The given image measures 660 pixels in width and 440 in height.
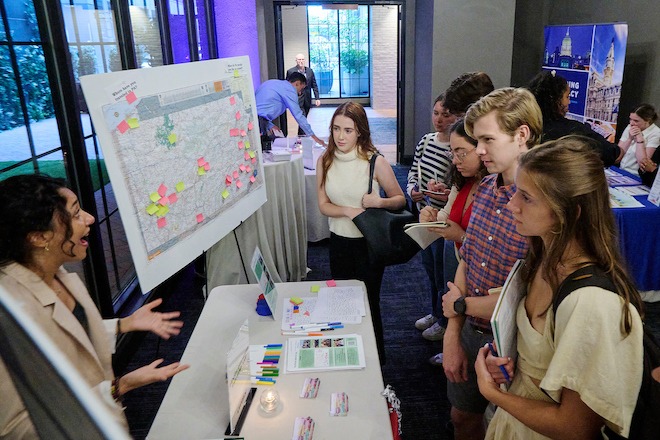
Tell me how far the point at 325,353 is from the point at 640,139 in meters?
3.46

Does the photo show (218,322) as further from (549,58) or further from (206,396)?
(549,58)

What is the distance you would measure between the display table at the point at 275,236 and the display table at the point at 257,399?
159 centimetres

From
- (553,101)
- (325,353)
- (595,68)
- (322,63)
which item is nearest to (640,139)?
(595,68)

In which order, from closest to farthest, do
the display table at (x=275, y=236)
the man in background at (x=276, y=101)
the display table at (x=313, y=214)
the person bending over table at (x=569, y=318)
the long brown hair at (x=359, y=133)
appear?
the person bending over table at (x=569, y=318) < the long brown hair at (x=359, y=133) < the display table at (x=275, y=236) < the display table at (x=313, y=214) < the man in background at (x=276, y=101)

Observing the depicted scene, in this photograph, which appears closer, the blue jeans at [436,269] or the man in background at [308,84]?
the blue jeans at [436,269]

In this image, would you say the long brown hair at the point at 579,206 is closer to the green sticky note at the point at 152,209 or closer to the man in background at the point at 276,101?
the green sticky note at the point at 152,209

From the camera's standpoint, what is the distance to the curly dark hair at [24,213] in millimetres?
1257

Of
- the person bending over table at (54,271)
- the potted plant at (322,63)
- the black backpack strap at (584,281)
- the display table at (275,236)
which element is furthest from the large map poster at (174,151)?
the potted plant at (322,63)

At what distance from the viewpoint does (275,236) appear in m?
3.74

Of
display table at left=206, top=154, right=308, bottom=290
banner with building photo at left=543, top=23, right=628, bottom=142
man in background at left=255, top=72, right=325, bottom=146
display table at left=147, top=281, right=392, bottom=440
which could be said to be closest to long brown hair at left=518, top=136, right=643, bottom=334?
display table at left=147, top=281, right=392, bottom=440

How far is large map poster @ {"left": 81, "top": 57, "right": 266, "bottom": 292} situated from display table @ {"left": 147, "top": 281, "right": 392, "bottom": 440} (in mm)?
380

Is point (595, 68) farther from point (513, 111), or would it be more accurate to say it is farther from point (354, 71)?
point (354, 71)

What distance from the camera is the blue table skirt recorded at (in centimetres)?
314

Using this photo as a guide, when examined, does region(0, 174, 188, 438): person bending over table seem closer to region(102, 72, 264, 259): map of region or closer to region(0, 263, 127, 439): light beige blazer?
region(0, 263, 127, 439): light beige blazer
